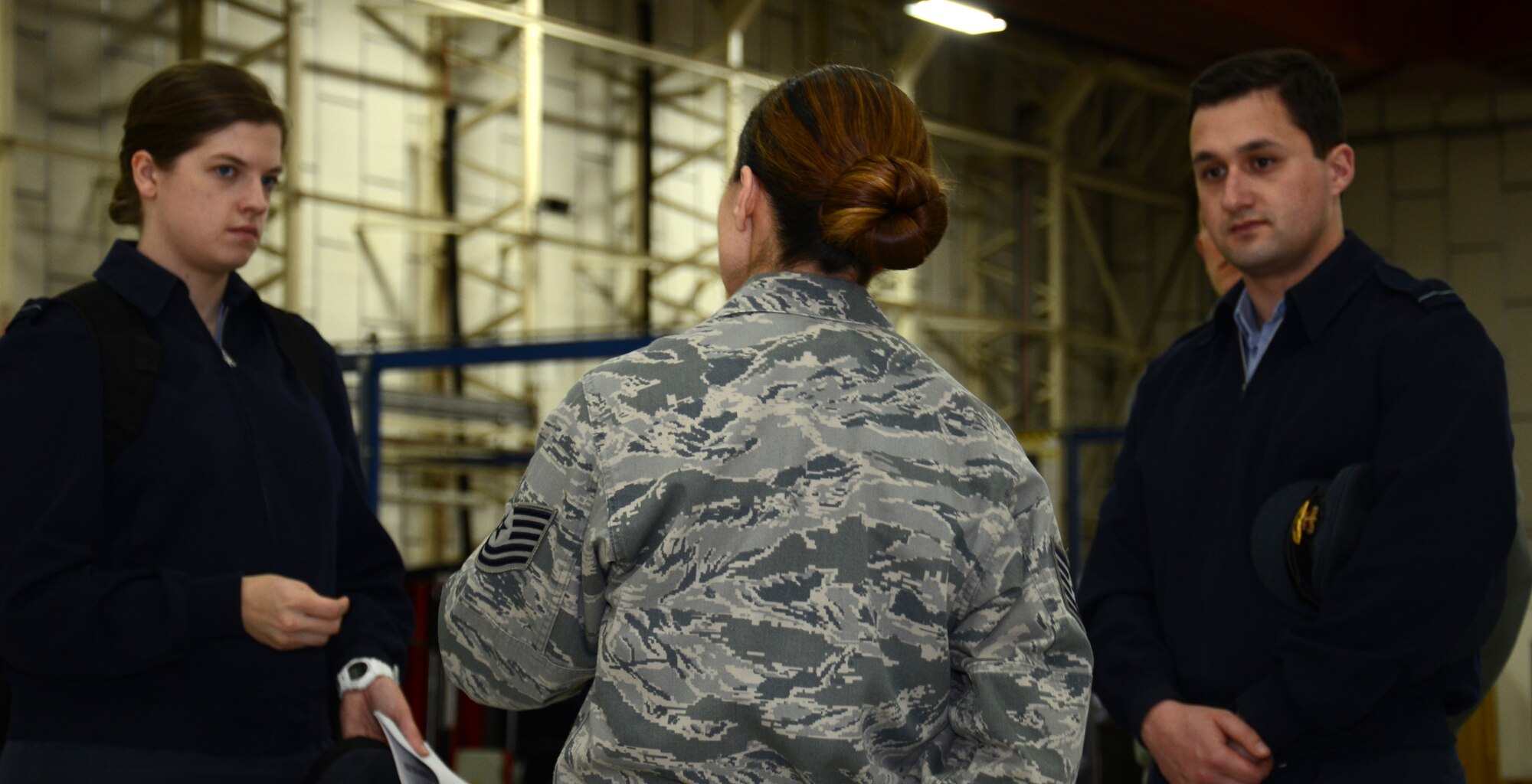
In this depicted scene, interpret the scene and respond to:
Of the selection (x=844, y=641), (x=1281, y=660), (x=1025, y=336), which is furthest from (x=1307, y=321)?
(x=1025, y=336)

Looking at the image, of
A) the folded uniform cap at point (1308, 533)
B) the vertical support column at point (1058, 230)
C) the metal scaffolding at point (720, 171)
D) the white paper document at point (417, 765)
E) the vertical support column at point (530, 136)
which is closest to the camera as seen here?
the white paper document at point (417, 765)

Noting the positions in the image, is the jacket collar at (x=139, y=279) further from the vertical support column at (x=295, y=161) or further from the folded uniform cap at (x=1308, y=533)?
the vertical support column at (x=295, y=161)

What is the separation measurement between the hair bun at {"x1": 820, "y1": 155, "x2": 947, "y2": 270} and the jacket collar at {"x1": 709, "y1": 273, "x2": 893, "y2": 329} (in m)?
0.04

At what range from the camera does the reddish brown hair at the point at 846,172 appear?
158 cm

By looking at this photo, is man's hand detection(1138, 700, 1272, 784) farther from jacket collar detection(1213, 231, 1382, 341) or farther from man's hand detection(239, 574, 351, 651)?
man's hand detection(239, 574, 351, 651)

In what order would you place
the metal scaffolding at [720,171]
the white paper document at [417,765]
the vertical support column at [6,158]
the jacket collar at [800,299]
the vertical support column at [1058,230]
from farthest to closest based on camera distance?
the vertical support column at [1058,230]
the metal scaffolding at [720,171]
the vertical support column at [6,158]
the white paper document at [417,765]
the jacket collar at [800,299]

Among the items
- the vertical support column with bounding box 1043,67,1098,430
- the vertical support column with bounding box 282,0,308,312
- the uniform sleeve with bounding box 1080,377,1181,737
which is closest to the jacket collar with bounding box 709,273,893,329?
the uniform sleeve with bounding box 1080,377,1181,737

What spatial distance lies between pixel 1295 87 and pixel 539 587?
1425 mm

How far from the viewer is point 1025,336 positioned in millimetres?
14602

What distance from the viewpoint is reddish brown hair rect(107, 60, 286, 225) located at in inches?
87.0

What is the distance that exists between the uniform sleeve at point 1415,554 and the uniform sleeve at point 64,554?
1.43 meters

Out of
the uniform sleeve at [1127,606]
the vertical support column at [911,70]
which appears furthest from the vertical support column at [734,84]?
the uniform sleeve at [1127,606]

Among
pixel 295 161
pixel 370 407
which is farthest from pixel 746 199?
pixel 295 161

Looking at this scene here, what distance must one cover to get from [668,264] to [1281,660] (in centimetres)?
916
